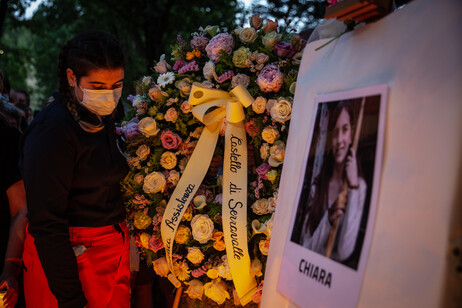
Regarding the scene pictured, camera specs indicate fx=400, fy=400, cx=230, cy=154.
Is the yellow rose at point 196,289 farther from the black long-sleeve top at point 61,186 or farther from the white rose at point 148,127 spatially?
the white rose at point 148,127

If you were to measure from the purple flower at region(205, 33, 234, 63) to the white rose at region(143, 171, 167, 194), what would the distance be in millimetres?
746

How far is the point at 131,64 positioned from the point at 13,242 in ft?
43.6

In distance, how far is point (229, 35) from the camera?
2.27 meters

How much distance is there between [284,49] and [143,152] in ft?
3.23

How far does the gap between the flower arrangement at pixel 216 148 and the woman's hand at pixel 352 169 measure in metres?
0.80

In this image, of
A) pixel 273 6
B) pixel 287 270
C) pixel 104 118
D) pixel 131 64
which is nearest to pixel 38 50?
pixel 131 64

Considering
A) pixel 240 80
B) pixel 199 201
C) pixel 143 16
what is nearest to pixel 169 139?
pixel 199 201

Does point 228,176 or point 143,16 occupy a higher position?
point 143,16

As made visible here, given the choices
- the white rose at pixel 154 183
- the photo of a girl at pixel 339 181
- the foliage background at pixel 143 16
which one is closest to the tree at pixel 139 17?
the foliage background at pixel 143 16

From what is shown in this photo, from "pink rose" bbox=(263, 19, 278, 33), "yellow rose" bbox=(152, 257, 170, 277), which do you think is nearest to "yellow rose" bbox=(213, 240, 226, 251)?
"yellow rose" bbox=(152, 257, 170, 277)

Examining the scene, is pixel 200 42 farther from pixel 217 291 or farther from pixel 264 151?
pixel 217 291

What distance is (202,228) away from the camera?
212cm

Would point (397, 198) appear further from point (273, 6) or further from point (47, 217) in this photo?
point (273, 6)

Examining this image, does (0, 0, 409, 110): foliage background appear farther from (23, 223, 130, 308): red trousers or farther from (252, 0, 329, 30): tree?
(23, 223, 130, 308): red trousers
